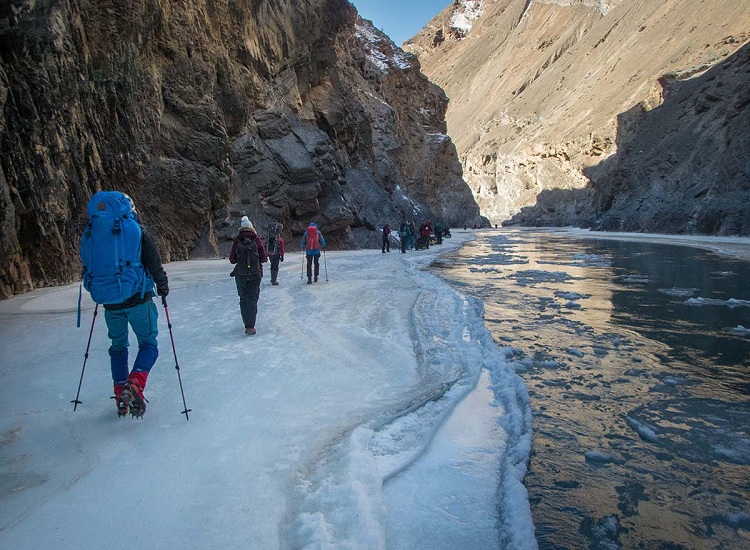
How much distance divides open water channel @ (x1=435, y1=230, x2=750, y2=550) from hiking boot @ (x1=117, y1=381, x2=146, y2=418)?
274 centimetres

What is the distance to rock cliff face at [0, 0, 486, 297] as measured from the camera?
9.55m

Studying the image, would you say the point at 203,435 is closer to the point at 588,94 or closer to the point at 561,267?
the point at 561,267

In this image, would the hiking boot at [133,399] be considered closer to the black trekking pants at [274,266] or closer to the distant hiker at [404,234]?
the black trekking pants at [274,266]

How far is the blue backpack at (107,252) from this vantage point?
3.21 meters

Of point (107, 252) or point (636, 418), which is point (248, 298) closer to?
point (107, 252)

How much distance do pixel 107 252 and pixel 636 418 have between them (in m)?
4.31

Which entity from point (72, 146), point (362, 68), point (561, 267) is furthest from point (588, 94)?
point (72, 146)

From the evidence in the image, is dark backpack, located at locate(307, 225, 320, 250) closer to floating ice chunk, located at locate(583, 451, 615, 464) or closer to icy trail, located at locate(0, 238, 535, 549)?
icy trail, located at locate(0, 238, 535, 549)

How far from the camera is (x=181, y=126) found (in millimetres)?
17484

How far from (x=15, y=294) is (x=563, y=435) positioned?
1012cm

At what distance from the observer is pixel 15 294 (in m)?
8.91

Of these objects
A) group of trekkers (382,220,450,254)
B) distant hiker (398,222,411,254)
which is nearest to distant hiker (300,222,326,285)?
group of trekkers (382,220,450,254)

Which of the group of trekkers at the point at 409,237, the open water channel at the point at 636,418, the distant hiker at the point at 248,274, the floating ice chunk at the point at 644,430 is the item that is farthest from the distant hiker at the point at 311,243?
the group of trekkers at the point at 409,237

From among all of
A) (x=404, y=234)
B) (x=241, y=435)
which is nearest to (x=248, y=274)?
(x=241, y=435)
